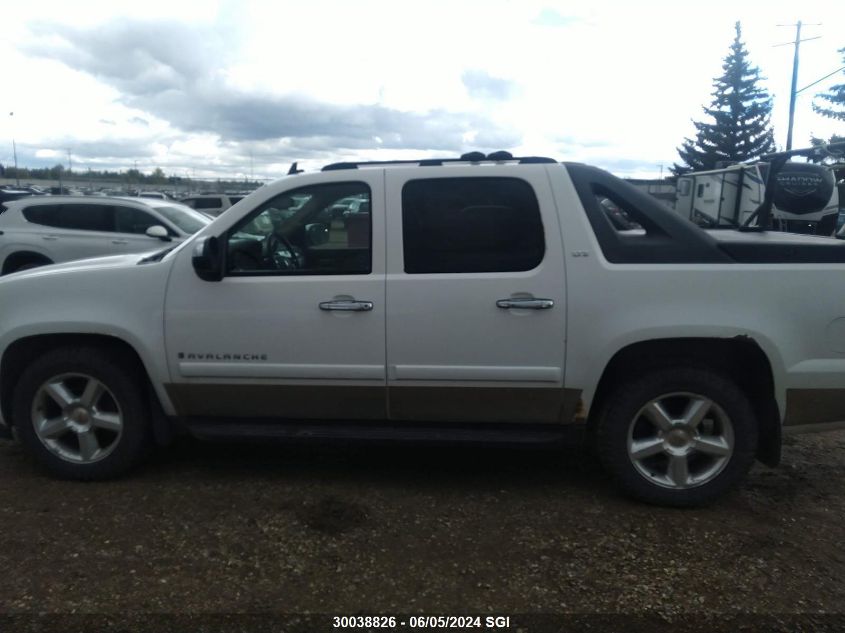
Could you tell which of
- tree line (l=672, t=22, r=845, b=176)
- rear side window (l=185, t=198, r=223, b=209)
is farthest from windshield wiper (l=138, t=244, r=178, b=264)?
tree line (l=672, t=22, r=845, b=176)

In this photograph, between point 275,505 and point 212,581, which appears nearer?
point 212,581

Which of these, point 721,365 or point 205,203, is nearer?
point 721,365

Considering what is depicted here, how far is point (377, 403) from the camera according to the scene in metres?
3.90

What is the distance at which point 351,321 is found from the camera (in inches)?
149

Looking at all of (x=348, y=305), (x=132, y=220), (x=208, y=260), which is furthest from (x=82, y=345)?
(x=132, y=220)

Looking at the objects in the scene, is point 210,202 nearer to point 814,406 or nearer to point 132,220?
point 132,220

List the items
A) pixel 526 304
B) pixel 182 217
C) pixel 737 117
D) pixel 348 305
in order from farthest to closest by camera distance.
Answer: pixel 737 117 < pixel 182 217 < pixel 348 305 < pixel 526 304

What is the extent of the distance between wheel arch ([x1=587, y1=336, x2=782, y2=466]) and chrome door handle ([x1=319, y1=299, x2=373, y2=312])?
4.29 ft

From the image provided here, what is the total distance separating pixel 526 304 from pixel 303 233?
1318mm

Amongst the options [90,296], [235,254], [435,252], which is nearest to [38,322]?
[90,296]

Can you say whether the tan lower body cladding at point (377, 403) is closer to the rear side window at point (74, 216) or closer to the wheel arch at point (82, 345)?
the wheel arch at point (82, 345)

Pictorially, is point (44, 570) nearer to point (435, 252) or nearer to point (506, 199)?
point (435, 252)

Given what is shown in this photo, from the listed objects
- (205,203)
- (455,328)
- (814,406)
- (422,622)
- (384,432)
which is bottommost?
(422,622)

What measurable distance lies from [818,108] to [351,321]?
4588 cm
